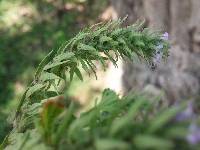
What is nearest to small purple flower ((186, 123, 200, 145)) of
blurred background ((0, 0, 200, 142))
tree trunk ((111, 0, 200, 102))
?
blurred background ((0, 0, 200, 142))

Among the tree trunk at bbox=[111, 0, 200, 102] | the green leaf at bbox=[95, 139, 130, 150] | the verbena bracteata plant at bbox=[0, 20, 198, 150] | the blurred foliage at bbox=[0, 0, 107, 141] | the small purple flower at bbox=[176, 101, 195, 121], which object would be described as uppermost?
the blurred foliage at bbox=[0, 0, 107, 141]

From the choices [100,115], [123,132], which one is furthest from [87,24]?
[123,132]

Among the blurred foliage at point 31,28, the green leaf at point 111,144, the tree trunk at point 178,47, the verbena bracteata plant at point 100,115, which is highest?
the blurred foliage at point 31,28

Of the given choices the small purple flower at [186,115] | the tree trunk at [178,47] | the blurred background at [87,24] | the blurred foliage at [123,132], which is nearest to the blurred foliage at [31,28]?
the blurred background at [87,24]

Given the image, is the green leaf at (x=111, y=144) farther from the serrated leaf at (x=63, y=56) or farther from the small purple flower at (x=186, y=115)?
the serrated leaf at (x=63, y=56)

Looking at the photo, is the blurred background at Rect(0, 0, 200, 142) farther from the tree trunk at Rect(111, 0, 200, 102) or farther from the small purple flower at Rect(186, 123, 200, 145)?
the small purple flower at Rect(186, 123, 200, 145)

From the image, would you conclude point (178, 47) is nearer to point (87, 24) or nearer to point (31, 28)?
point (87, 24)
